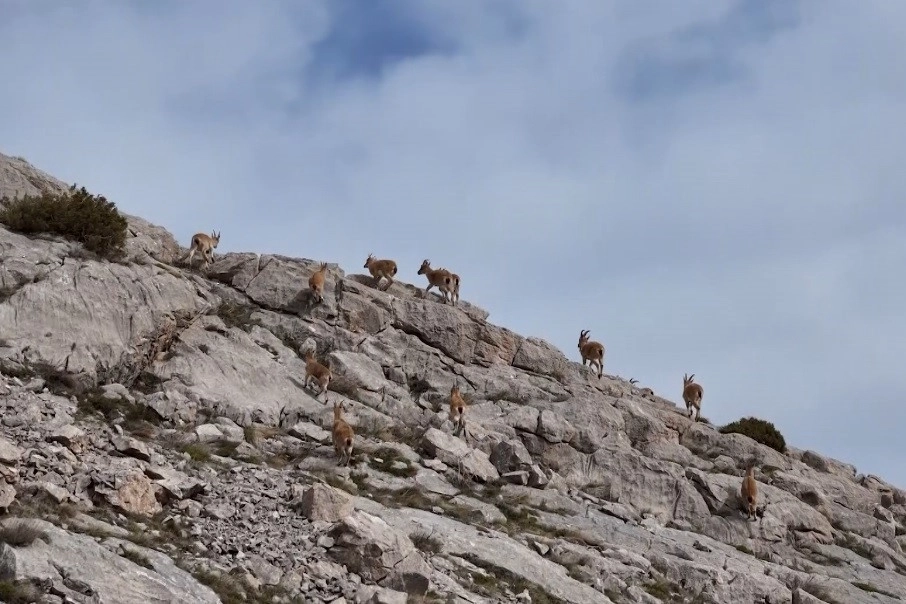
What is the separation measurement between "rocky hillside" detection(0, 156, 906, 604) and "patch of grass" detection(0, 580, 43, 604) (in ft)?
0.12

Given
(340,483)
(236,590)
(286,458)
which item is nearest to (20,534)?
(236,590)

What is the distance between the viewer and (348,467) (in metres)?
20.0

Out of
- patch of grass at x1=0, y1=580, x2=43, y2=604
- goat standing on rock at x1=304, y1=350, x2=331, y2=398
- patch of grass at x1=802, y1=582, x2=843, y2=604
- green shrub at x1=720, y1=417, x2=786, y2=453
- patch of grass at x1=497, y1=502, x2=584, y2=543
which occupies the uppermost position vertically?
green shrub at x1=720, y1=417, x2=786, y2=453

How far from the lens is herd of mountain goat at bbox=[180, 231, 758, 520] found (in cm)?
2044

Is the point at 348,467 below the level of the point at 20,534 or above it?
above

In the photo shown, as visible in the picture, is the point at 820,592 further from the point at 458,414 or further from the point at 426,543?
the point at 426,543

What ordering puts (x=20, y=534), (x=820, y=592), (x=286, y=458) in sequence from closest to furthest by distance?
(x=20, y=534) < (x=286, y=458) < (x=820, y=592)

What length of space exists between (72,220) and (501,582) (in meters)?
14.4

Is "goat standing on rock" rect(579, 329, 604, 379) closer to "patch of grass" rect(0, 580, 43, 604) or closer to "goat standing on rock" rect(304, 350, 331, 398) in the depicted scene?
"goat standing on rock" rect(304, 350, 331, 398)

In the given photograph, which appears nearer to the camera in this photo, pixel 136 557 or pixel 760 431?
pixel 136 557

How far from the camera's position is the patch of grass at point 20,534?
38.6ft

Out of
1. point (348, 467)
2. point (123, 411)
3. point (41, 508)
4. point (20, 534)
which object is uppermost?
point (348, 467)

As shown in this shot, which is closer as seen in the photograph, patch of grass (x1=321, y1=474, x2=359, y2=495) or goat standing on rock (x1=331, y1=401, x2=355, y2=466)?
patch of grass (x1=321, y1=474, x2=359, y2=495)

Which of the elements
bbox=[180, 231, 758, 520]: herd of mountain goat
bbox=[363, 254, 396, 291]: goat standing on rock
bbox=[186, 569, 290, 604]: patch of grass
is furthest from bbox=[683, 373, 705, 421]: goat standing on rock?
bbox=[186, 569, 290, 604]: patch of grass
